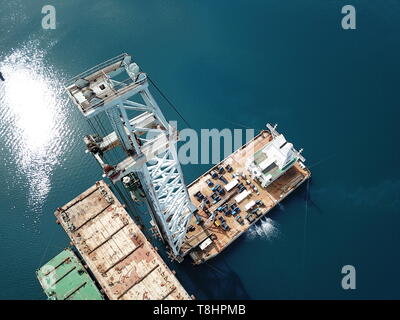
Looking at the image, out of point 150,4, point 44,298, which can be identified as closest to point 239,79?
point 150,4

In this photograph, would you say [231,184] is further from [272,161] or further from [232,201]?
[272,161]

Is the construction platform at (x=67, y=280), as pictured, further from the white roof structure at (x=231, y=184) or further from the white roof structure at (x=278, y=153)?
the white roof structure at (x=278, y=153)

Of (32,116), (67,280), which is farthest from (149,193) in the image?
(32,116)

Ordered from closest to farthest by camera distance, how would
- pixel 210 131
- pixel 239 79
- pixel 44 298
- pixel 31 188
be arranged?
pixel 44 298, pixel 31 188, pixel 210 131, pixel 239 79

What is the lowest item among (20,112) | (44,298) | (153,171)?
(44,298)

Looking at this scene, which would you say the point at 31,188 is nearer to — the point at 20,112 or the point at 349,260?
the point at 20,112

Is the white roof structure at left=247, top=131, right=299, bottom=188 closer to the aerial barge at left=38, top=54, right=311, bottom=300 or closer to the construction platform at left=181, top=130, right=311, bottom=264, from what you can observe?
the aerial barge at left=38, top=54, right=311, bottom=300

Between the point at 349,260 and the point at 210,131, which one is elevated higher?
the point at 210,131
